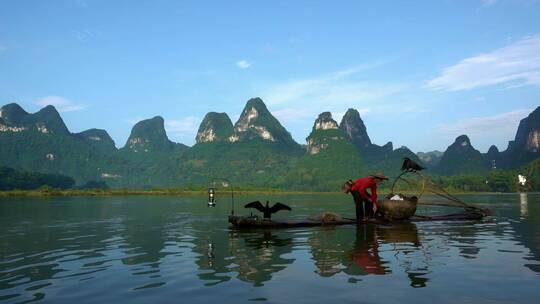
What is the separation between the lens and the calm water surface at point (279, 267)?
23.1 feet

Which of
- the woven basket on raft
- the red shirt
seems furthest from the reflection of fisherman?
the woven basket on raft

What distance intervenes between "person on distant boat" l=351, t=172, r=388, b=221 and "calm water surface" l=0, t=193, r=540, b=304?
200cm

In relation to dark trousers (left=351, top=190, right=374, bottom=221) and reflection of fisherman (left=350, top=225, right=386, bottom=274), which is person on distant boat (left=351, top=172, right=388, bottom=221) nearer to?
dark trousers (left=351, top=190, right=374, bottom=221)

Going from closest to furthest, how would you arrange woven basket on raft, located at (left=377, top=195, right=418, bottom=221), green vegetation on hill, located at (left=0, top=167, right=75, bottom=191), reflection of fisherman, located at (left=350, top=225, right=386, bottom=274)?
reflection of fisherman, located at (left=350, top=225, right=386, bottom=274) → woven basket on raft, located at (left=377, top=195, right=418, bottom=221) → green vegetation on hill, located at (left=0, top=167, right=75, bottom=191)

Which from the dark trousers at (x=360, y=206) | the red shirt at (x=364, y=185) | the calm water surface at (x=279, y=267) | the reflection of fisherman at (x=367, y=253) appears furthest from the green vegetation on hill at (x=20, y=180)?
the reflection of fisherman at (x=367, y=253)

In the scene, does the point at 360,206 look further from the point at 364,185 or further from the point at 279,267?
the point at 279,267

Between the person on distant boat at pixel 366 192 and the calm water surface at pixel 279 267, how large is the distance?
1996mm

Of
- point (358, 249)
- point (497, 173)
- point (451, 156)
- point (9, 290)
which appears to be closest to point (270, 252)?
point (358, 249)

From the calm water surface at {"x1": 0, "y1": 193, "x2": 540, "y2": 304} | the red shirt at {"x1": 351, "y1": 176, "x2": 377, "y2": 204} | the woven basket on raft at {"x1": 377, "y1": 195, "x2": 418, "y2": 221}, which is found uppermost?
the red shirt at {"x1": 351, "y1": 176, "x2": 377, "y2": 204}

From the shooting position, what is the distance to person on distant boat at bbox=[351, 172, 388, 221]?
17.6m

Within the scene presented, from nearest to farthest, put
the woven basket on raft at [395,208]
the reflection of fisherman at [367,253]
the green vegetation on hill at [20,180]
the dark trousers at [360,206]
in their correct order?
the reflection of fisherman at [367,253], the dark trousers at [360,206], the woven basket on raft at [395,208], the green vegetation on hill at [20,180]

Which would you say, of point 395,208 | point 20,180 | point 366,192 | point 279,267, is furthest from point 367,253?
point 20,180

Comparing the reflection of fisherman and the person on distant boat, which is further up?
the person on distant boat

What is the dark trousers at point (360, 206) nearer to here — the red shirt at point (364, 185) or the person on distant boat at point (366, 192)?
the person on distant boat at point (366, 192)
